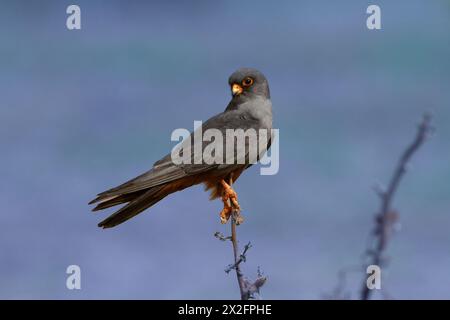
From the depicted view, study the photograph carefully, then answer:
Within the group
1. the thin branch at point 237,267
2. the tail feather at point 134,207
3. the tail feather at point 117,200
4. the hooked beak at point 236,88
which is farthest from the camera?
the hooked beak at point 236,88

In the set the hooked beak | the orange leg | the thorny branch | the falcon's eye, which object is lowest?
the thorny branch

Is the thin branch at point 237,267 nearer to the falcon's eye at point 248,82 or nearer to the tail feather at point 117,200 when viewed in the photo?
the tail feather at point 117,200

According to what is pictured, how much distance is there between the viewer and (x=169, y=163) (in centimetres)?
639

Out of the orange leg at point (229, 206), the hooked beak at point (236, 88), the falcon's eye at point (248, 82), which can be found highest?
the falcon's eye at point (248, 82)

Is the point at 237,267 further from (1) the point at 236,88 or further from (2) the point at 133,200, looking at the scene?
(1) the point at 236,88

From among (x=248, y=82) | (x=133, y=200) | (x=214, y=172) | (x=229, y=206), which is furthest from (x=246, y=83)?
(x=133, y=200)

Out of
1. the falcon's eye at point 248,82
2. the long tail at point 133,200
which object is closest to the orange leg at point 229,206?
the long tail at point 133,200

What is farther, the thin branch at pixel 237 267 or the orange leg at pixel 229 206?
the orange leg at pixel 229 206

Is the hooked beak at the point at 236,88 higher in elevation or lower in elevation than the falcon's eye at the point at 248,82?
lower

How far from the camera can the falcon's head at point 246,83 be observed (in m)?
7.28

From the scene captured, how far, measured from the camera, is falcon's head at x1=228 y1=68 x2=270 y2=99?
23.9 feet

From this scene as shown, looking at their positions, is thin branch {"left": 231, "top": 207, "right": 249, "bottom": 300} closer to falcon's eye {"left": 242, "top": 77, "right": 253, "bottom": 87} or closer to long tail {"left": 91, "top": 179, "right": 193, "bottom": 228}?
long tail {"left": 91, "top": 179, "right": 193, "bottom": 228}

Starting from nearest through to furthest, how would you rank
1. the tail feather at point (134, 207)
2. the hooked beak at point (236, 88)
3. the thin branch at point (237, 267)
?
the thin branch at point (237, 267) → the tail feather at point (134, 207) → the hooked beak at point (236, 88)

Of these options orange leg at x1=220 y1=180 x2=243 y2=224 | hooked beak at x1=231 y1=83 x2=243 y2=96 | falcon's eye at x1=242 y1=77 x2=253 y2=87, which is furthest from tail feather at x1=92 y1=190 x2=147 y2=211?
falcon's eye at x1=242 y1=77 x2=253 y2=87
